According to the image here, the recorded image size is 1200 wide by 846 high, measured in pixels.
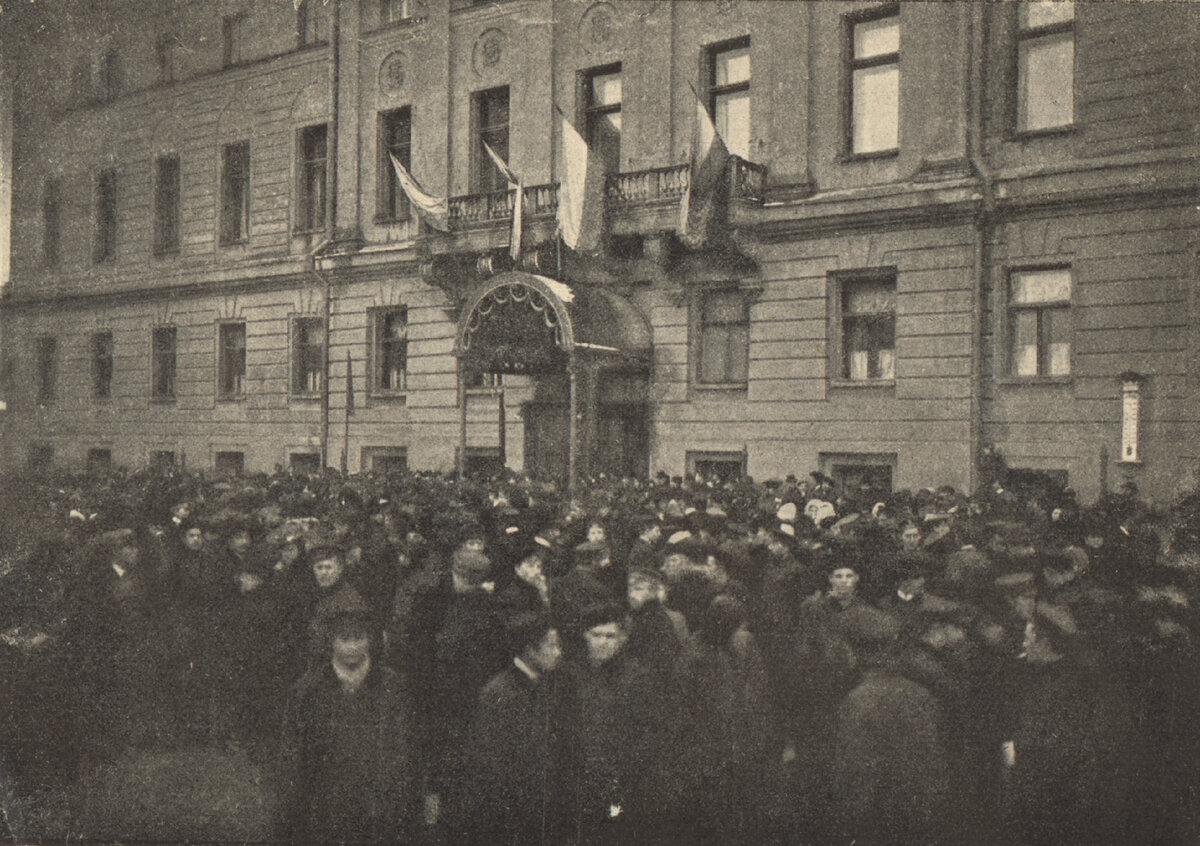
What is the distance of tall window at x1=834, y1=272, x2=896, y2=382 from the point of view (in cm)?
1084

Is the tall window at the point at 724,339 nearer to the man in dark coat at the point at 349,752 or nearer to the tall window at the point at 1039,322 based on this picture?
the tall window at the point at 1039,322

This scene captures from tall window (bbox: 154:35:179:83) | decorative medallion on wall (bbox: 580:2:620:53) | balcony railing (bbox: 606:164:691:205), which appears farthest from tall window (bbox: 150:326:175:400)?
decorative medallion on wall (bbox: 580:2:620:53)

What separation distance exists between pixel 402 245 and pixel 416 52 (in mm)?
2063

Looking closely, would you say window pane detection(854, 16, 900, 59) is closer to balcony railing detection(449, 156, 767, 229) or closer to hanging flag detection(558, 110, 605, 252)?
balcony railing detection(449, 156, 767, 229)

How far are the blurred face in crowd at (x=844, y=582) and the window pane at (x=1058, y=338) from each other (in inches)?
186

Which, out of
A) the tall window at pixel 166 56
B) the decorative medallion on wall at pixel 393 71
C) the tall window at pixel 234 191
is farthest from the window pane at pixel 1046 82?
the tall window at pixel 166 56

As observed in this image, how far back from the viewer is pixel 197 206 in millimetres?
8297

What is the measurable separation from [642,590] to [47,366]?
221 inches

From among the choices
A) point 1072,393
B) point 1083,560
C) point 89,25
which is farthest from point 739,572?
point 89,25

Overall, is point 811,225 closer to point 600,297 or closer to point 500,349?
point 600,297

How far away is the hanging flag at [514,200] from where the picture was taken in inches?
426

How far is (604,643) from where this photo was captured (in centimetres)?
479

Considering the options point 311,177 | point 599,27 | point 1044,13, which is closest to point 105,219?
point 311,177

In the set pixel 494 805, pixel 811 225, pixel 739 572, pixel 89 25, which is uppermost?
pixel 89 25
